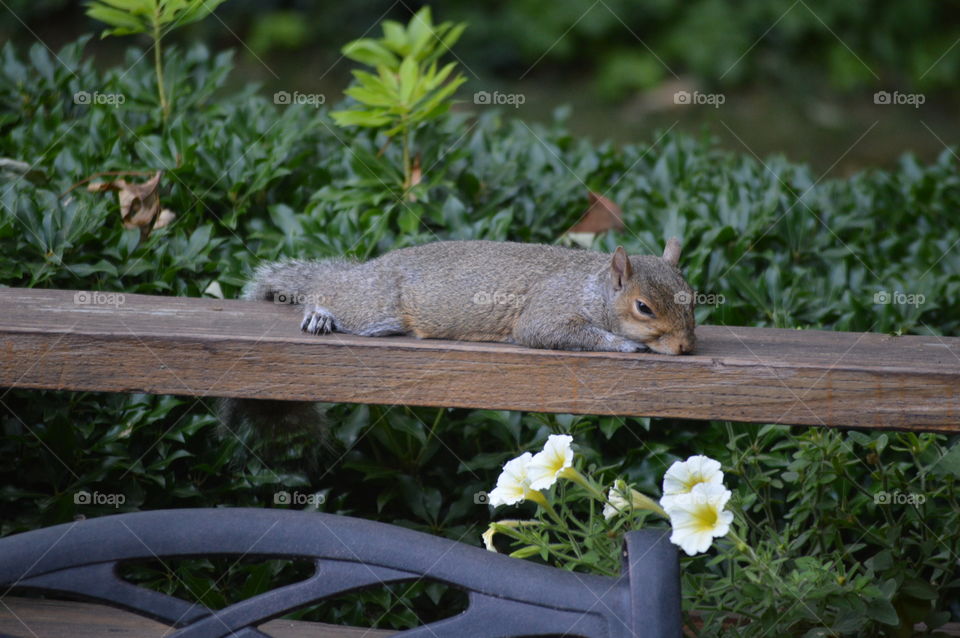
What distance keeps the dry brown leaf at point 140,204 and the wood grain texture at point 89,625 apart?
117cm

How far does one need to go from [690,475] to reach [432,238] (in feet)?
5.39

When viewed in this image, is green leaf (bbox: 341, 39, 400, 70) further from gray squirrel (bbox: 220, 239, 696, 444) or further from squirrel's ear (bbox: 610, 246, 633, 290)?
squirrel's ear (bbox: 610, 246, 633, 290)

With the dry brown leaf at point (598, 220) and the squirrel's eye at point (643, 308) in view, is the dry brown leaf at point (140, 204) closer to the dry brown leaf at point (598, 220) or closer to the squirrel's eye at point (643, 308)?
the dry brown leaf at point (598, 220)

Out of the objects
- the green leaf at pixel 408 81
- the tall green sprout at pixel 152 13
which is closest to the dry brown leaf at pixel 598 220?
the green leaf at pixel 408 81

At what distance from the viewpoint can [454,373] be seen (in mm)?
2066

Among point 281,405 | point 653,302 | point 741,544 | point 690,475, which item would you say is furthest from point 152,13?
point 741,544

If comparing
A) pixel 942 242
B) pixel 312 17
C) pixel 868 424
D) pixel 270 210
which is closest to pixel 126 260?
pixel 270 210

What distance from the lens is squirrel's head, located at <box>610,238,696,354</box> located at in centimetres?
228

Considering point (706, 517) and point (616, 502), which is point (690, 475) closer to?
point (706, 517)

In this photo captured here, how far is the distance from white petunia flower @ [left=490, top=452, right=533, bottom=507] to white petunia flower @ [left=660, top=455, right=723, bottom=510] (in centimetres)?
25

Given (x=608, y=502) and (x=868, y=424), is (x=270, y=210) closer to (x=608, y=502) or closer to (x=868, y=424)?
(x=608, y=502)

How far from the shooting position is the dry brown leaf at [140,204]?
126 inches

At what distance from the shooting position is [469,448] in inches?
118

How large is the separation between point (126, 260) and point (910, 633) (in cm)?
213
